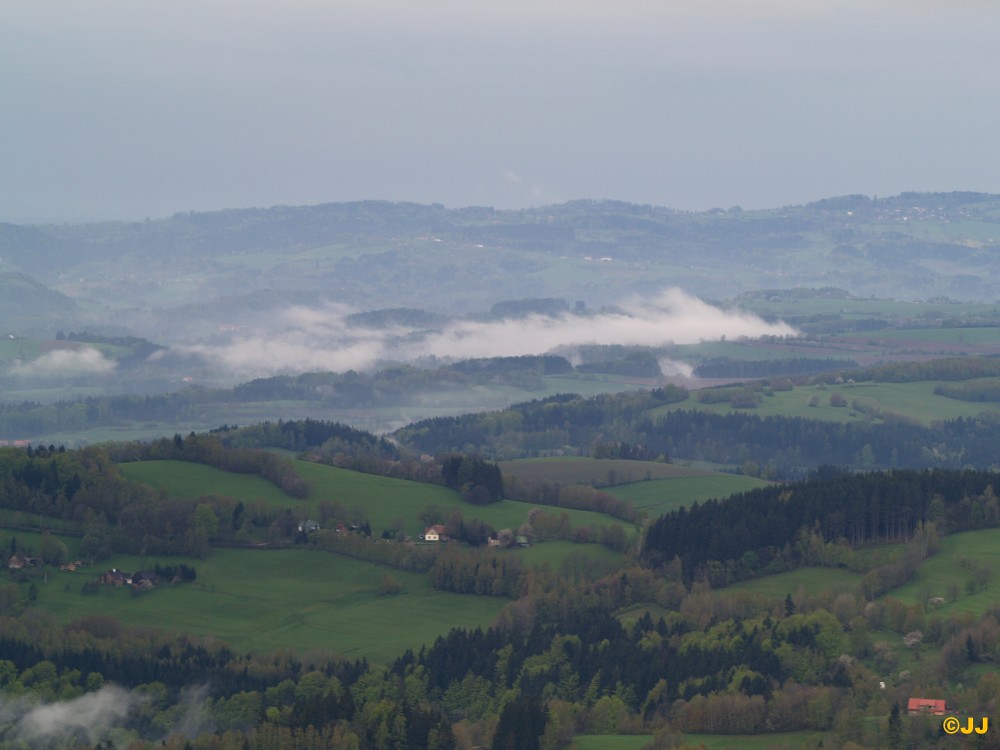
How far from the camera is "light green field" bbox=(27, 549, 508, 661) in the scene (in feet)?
297

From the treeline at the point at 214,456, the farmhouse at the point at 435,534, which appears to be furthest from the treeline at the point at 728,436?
the farmhouse at the point at 435,534

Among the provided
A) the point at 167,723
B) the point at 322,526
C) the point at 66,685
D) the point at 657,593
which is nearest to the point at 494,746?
the point at 167,723

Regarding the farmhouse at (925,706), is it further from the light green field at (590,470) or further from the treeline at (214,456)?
the light green field at (590,470)

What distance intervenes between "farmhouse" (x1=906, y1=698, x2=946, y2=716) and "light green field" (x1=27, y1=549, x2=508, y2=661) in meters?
25.2

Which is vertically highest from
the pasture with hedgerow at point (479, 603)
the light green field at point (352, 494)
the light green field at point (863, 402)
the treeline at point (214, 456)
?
the light green field at point (863, 402)

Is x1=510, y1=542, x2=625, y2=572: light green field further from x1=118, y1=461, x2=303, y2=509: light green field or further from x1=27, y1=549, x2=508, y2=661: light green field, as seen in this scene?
x1=118, y1=461, x2=303, y2=509: light green field

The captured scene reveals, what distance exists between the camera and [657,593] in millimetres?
96375

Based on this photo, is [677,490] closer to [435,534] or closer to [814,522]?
[435,534]

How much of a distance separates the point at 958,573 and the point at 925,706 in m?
23.1

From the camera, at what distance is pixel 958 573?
93062mm

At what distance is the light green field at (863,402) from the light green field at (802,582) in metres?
74.4

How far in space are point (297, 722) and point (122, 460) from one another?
4813cm

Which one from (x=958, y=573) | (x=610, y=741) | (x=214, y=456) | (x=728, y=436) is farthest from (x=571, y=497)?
(x=728, y=436)
